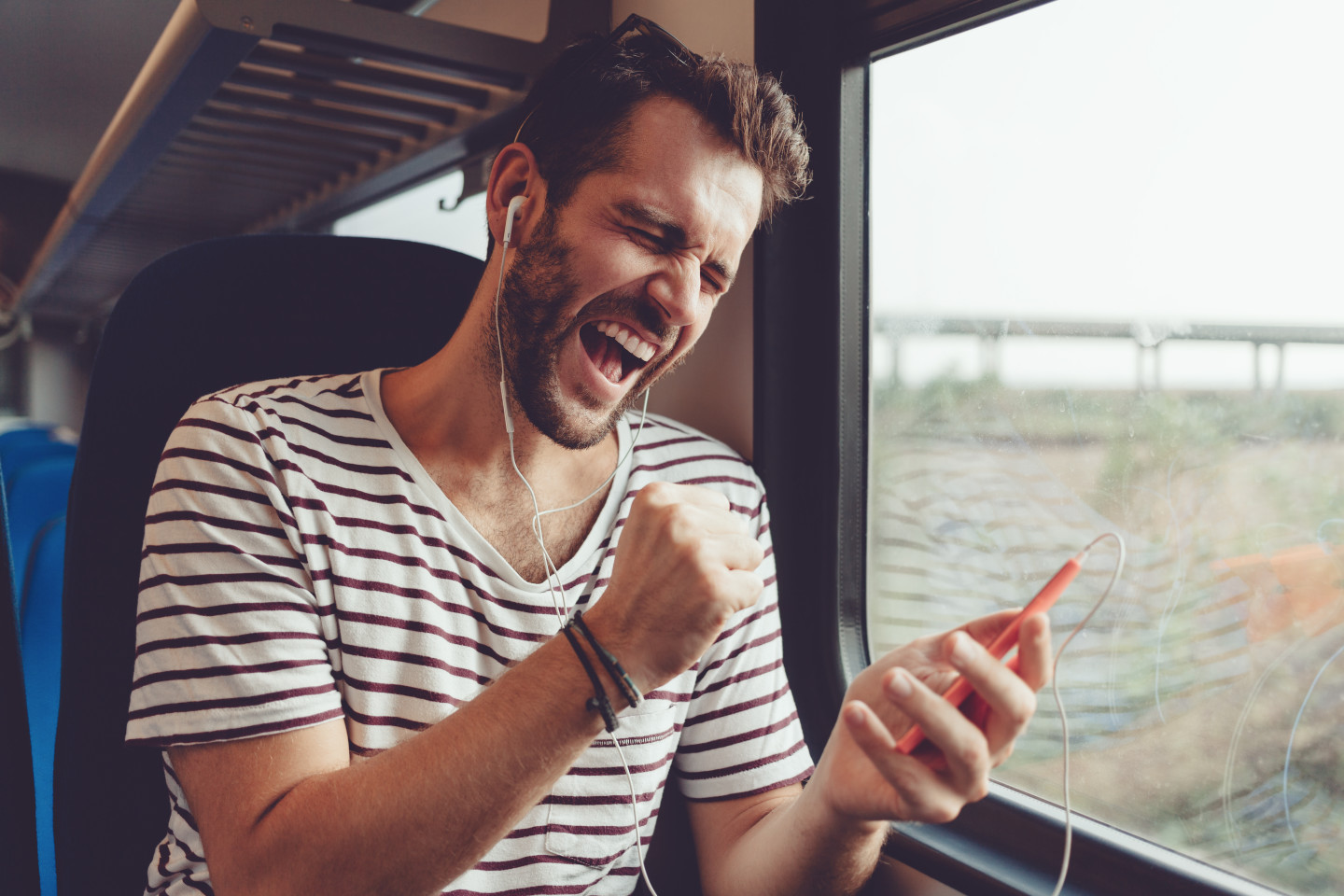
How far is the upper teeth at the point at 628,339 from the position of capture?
3.48 feet

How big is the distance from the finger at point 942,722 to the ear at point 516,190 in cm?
72

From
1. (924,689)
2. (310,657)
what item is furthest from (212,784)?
(924,689)

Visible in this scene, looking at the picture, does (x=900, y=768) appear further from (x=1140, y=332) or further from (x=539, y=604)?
(x=1140, y=332)

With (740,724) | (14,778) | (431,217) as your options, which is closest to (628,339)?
(740,724)

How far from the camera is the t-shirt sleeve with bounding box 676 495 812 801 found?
1122 millimetres

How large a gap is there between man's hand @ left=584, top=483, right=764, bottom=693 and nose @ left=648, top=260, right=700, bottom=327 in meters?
0.33

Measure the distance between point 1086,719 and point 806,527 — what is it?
484 mm

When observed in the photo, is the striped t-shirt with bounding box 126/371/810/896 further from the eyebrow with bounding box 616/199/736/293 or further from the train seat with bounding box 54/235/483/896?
the eyebrow with bounding box 616/199/736/293

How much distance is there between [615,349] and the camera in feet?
3.67

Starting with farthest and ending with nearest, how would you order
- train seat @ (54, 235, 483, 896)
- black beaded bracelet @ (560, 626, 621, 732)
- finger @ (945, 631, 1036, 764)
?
train seat @ (54, 235, 483, 896) → black beaded bracelet @ (560, 626, 621, 732) → finger @ (945, 631, 1036, 764)

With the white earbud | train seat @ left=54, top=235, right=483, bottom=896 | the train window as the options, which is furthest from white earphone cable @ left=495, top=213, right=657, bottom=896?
the train window

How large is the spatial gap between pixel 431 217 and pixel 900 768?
2.05 metres

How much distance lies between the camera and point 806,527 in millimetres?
1377

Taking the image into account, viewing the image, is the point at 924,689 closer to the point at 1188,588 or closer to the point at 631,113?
the point at 1188,588
